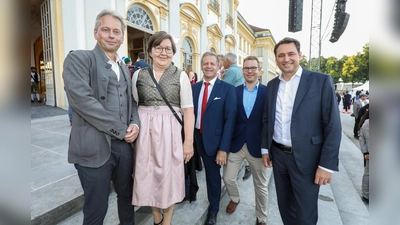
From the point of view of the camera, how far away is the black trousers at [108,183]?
1.53m

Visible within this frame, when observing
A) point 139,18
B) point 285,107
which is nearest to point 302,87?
point 285,107

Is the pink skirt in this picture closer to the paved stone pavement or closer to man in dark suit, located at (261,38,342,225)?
the paved stone pavement

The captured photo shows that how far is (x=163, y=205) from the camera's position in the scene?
186cm

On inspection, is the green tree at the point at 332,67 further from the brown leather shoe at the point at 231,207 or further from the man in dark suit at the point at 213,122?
the man in dark suit at the point at 213,122

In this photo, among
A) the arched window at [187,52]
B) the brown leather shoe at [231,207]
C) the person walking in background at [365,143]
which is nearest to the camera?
the brown leather shoe at [231,207]

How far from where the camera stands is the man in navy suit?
2459mm

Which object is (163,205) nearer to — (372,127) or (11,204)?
(11,204)

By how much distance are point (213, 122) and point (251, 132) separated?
459 mm

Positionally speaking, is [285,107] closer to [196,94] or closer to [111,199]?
[196,94]

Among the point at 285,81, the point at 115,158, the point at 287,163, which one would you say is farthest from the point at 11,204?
the point at 285,81

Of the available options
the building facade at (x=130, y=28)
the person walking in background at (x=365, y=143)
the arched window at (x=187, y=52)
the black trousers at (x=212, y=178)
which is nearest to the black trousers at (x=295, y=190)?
the black trousers at (x=212, y=178)

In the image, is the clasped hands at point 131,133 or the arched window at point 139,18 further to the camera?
the arched window at point 139,18

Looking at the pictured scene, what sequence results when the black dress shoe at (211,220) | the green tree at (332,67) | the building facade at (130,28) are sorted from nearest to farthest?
the black dress shoe at (211,220)
the building facade at (130,28)
the green tree at (332,67)

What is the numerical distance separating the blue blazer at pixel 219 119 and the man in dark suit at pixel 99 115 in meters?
0.91
